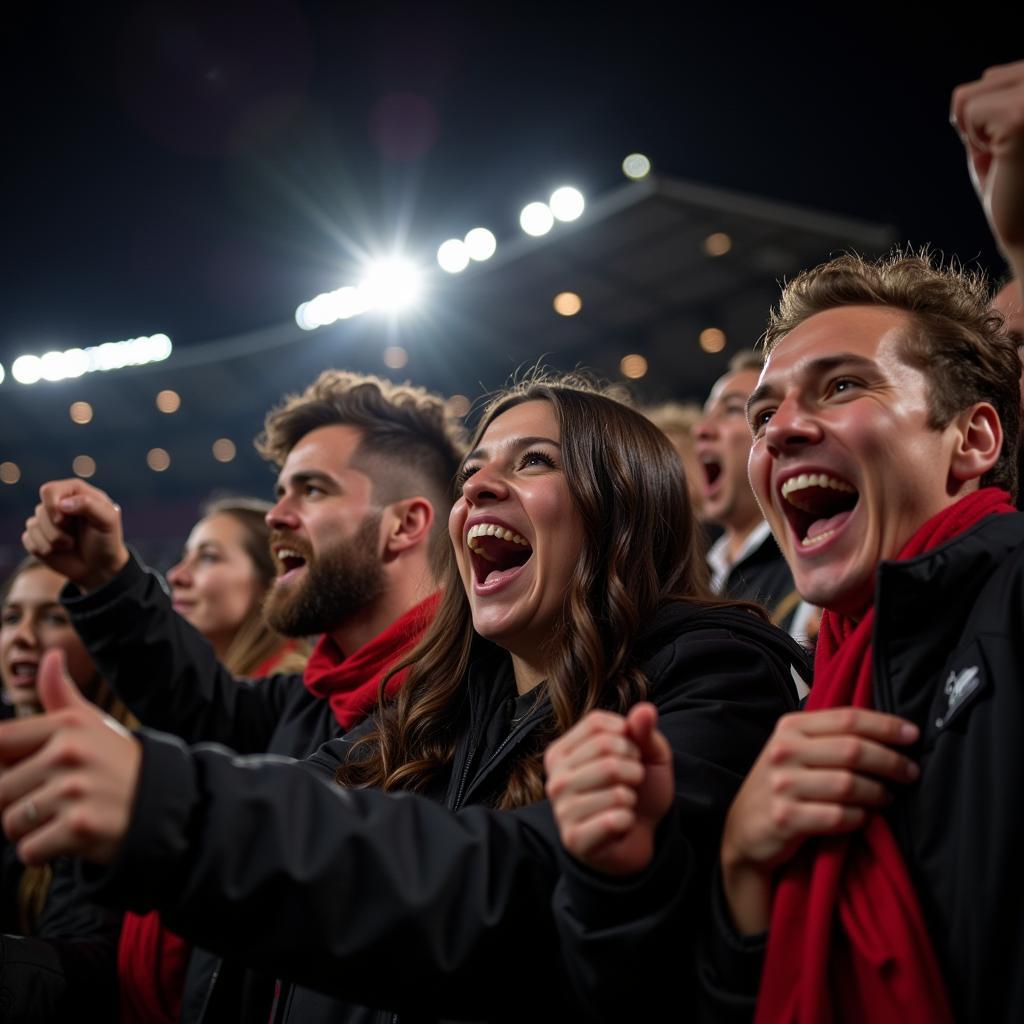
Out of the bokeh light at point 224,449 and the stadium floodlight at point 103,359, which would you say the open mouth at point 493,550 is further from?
the bokeh light at point 224,449

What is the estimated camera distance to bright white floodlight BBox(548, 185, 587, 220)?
12172 millimetres

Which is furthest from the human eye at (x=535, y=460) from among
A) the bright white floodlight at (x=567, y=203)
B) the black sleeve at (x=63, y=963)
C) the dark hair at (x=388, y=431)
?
the bright white floodlight at (x=567, y=203)

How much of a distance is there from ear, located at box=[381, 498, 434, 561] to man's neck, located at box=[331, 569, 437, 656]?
0.13 metres

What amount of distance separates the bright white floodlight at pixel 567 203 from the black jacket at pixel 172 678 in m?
9.92

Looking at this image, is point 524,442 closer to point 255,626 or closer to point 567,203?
point 255,626

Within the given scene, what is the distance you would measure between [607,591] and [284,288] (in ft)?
53.6

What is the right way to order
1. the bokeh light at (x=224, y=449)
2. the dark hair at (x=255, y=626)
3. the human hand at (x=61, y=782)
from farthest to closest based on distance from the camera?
1. the bokeh light at (x=224, y=449)
2. the dark hair at (x=255, y=626)
3. the human hand at (x=61, y=782)

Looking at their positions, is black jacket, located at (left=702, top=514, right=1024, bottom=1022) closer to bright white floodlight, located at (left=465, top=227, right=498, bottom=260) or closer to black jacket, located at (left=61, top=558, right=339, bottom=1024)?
black jacket, located at (left=61, top=558, right=339, bottom=1024)

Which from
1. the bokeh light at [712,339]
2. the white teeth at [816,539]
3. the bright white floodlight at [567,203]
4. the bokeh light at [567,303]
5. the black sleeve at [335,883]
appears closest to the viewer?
the black sleeve at [335,883]

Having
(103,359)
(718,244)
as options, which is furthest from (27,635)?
(103,359)

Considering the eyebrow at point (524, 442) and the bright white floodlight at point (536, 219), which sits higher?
the bright white floodlight at point (536, 219)

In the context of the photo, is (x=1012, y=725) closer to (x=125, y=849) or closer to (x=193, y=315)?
(x=125, y=849)

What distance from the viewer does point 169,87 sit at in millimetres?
11297

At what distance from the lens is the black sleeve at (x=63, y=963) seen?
2.68 metres
